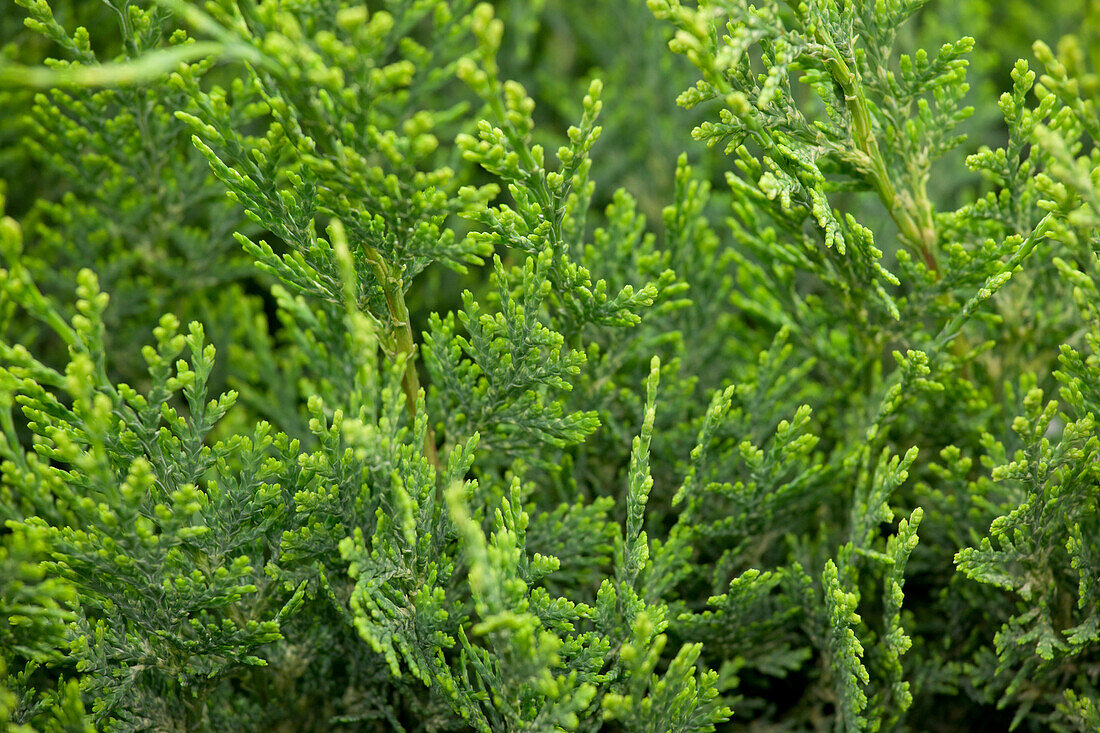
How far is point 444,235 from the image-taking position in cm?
208

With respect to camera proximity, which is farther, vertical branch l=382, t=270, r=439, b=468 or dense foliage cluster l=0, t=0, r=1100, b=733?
vertical branch l=382, t=270, r=439, b=468

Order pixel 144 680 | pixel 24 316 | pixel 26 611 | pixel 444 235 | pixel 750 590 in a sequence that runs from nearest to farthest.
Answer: pixel 26 611 → pixel 444 235 → pixel 144 680 → pixel 750 590 → pixel 24 316

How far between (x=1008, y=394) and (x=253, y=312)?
3.06 m

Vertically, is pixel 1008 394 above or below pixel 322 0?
below

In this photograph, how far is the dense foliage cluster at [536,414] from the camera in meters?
1.97

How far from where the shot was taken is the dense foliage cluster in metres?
1.97

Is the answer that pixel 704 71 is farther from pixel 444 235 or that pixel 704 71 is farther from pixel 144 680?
pixel 144 680

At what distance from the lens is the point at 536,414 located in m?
2.34

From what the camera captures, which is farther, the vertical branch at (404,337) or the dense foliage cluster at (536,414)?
the vertical branch at (404,337)

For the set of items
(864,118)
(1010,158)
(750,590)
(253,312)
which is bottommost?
(750,590)

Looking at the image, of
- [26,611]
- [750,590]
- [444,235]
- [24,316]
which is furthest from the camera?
[24,316]

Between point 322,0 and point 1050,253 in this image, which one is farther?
point 1050,253

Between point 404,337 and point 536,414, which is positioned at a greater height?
point 404,337

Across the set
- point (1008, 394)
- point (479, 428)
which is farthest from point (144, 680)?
point (1008, 394)
